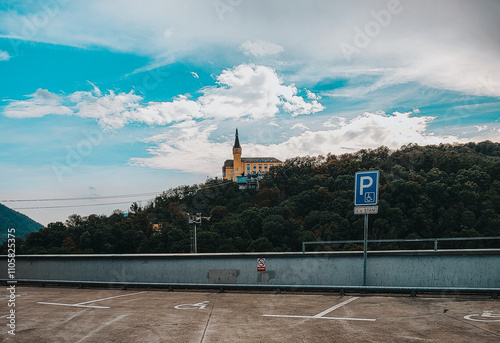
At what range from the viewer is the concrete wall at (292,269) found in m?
10.1

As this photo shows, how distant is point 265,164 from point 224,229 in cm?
11267

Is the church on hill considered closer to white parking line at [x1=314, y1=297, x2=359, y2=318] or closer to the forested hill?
the forested hill

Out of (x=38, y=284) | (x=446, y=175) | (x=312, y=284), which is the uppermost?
(x=446, y=175)

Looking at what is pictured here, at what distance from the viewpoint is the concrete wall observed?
400 inches

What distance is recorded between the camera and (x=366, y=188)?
10250 millimetres

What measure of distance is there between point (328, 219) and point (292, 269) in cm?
6813

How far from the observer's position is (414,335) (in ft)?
20.6

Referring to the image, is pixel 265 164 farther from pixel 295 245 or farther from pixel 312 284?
pixel 312 284

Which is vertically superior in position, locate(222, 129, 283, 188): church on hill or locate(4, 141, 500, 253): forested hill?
locate(222, 129, 283, 188): church on hill

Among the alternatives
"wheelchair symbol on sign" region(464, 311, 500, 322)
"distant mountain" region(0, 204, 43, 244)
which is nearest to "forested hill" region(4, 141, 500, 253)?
"distant mountain" region(0, 204, 43, 244)

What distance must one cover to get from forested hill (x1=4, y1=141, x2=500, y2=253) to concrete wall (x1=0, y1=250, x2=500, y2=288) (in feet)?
157

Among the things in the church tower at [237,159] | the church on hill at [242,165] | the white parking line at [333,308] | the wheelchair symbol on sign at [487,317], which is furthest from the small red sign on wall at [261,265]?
the church tower at [237,159]

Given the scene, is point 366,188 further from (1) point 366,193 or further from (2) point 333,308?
(2) point 333,308

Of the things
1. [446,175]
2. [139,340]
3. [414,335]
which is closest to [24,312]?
[139,340]
